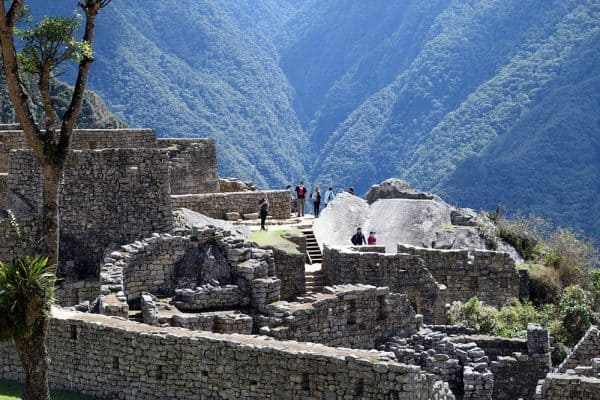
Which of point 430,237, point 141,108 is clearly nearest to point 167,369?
point 430,237

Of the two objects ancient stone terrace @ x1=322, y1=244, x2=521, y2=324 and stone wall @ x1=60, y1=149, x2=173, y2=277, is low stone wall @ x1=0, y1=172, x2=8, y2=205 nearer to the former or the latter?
stone wall @ x1=60, y1=149, x2=173, y2=277

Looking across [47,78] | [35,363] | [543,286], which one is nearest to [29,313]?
[35,363]

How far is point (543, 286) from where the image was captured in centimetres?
3778

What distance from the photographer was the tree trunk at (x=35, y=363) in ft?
65.4

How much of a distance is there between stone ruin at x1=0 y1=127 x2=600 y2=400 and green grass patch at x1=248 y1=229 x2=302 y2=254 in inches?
21.5

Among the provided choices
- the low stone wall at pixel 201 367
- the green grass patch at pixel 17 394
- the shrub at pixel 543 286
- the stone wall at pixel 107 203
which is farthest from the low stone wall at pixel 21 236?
the shrub at pixel 543 286

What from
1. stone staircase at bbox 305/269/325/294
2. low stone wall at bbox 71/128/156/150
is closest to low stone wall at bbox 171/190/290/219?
low stone wall at bbox 71/128/156/150

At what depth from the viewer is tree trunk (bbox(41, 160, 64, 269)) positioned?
2230 centimetres

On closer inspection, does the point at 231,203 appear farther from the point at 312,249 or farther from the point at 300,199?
the point at 312,249

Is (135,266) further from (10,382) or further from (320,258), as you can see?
(320,258)

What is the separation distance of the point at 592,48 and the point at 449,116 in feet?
34.8

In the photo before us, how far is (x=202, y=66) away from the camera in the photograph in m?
85.6

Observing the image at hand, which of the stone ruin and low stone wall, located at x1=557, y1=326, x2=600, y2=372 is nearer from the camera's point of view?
the stone ruin

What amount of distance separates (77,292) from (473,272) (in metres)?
12.7
